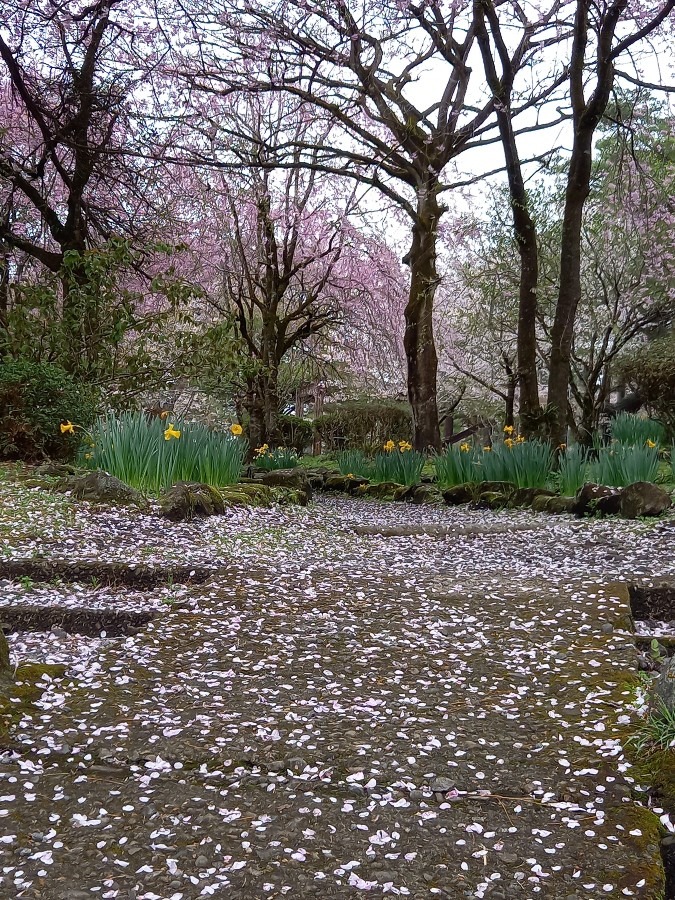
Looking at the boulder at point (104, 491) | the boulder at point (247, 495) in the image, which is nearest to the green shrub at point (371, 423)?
the boulder at point (247, 495)

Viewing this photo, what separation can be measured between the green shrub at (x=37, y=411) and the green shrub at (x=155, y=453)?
49 centimetres

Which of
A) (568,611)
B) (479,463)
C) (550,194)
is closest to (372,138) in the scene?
(479,463)

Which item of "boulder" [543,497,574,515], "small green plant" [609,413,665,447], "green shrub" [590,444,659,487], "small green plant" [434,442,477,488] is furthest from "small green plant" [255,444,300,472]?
"green shrub" [590,444,659,487]

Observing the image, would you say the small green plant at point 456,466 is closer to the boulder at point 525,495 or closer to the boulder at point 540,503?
the boulder at point 525,495

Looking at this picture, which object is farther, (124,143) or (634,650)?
(124,143)

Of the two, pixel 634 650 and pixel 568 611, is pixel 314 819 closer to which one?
pixel 634 650

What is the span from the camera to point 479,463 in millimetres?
7664

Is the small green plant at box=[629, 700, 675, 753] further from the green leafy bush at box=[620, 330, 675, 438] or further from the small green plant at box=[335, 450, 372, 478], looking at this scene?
the small green plant at box=[335, 450, 372, 478]

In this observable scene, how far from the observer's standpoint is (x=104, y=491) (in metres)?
4.68

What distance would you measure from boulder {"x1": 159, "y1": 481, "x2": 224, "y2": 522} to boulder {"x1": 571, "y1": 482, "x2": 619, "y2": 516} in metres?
3.10

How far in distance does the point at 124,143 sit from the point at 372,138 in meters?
3.40

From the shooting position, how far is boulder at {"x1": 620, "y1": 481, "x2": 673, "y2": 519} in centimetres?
548

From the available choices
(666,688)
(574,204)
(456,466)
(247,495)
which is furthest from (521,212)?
(666,688)

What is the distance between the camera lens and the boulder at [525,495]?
6.91 meters
